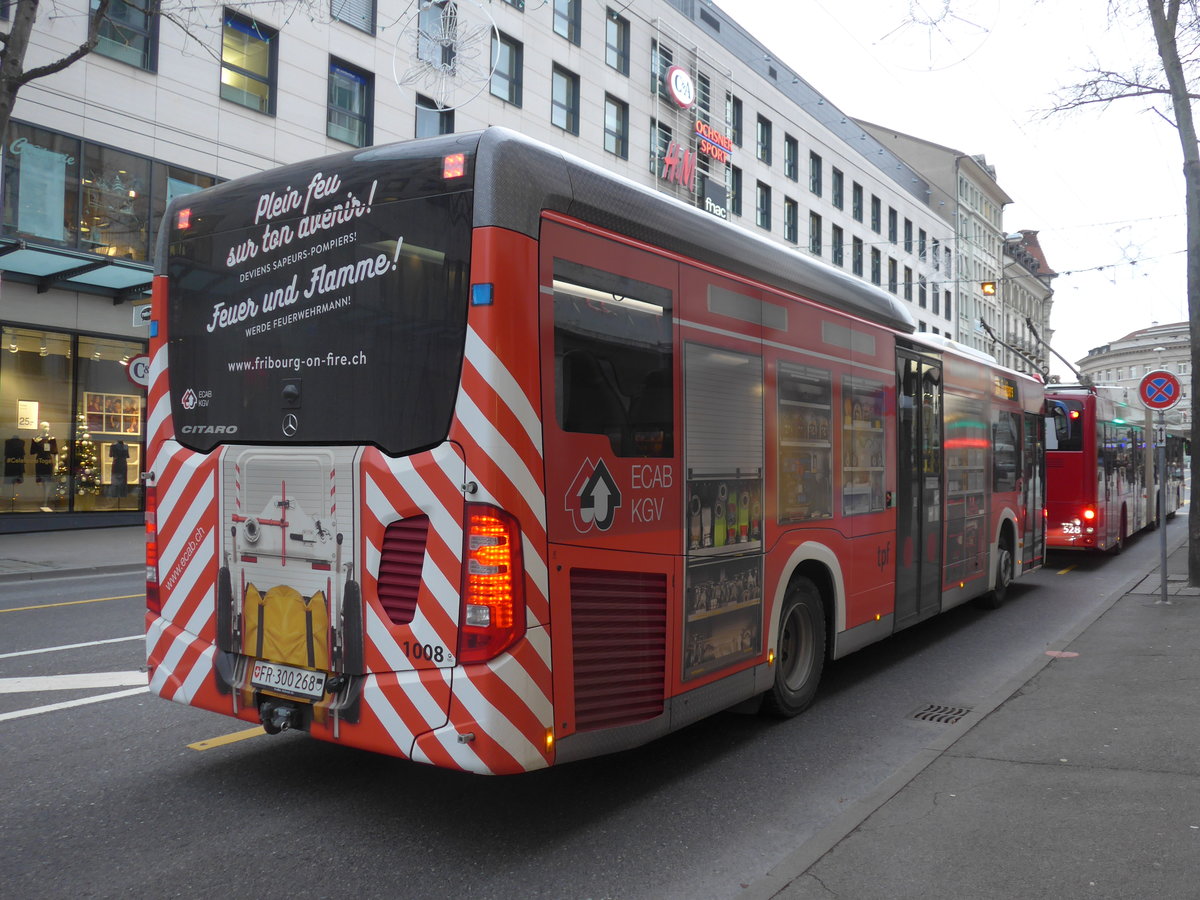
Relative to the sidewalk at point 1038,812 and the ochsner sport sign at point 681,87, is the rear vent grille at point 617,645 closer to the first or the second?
the sidewalk at point 1038,812

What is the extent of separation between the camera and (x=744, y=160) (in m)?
37.9

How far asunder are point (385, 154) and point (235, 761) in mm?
3201

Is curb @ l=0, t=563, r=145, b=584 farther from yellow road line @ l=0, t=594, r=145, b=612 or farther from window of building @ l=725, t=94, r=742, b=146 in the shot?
window of building @ l=725, t=94, r=742, b=146

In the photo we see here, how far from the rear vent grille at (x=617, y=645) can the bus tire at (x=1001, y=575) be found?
7.48 m

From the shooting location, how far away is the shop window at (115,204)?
18422mm

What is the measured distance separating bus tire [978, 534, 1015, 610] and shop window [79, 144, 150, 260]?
16.3m

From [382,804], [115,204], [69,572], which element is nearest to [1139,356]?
[115,204]

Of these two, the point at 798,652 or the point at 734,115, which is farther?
the point at 734,115

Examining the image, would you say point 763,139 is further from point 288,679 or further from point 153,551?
point 288,679

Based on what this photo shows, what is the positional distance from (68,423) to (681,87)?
22786 mm

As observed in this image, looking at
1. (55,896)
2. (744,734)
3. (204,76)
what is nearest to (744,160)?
(204,76)

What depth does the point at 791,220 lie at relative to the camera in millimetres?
42000

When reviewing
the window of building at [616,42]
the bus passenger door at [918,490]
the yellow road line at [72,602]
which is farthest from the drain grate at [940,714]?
the window of building at [616,42]

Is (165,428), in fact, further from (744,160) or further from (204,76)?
(744,160)
